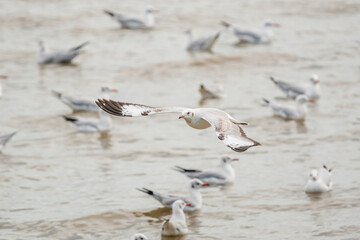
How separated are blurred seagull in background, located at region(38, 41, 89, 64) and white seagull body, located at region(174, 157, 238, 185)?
352 inches

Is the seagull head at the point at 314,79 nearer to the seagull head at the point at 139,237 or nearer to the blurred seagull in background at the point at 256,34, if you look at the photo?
the blurred seagull in background at the point at 256,34

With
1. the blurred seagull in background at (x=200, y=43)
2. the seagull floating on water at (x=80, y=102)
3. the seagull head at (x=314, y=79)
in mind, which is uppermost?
the blurred seagull in background at (x=200, y=43)

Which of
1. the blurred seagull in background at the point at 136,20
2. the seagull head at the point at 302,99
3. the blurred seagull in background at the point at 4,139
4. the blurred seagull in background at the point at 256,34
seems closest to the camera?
the blurred seagull in background at the point at 4,139

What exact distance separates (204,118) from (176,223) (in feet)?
7.82

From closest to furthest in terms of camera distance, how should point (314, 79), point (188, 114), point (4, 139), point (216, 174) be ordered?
point (188, 114) < point (216, 174) < point (4, 139) < point (314, 79)

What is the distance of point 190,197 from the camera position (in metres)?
12.6

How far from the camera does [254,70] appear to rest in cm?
2127

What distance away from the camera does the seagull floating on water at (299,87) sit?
18844 millimetres

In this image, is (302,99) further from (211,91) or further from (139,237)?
(139,237)

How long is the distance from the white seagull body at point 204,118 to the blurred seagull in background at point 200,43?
12.9 meters

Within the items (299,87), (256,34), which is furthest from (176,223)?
(256,34)

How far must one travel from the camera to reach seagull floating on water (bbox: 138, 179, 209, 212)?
12625mm

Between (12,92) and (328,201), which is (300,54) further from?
(328,201)

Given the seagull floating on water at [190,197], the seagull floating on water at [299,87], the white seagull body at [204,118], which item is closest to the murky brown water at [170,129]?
the seagull floating on water at [190,197]
